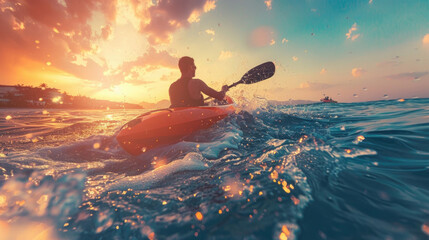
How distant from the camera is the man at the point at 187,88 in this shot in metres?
4.48

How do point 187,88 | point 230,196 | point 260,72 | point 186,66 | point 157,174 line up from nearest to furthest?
point 230,196 → point 157,174 → point 187,88 → point 186,66 → point 260,72

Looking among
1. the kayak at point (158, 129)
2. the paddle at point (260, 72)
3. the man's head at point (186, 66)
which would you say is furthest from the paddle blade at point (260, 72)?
the kayak at point (158, 129)

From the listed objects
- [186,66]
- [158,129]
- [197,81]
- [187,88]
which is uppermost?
[186,66]

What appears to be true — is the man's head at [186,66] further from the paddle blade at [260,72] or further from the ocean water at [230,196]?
the paddle blade at [260,72]

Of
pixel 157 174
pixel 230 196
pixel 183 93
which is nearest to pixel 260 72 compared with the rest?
pixel 183 93

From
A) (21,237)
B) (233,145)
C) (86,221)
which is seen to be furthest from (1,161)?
(233,145)

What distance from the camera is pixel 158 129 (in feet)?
10.5

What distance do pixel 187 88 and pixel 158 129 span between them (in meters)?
1.65

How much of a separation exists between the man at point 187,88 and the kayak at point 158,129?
32.5 inches

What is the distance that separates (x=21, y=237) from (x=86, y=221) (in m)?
0.41

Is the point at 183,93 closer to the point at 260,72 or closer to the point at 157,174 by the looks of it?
the point at 157,174

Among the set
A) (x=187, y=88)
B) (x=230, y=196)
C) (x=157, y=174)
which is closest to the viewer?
(x=230, y=196)

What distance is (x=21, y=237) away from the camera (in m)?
1.25

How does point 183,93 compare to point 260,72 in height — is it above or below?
below
